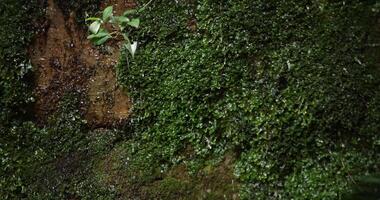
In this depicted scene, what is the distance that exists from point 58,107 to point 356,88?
1.20 m

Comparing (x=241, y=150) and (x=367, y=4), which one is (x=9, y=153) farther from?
(x=367, y=4)

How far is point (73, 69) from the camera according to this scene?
2.06 meters

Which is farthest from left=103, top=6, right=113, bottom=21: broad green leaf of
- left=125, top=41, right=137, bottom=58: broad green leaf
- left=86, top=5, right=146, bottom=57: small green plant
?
left=125, top=41, right=137, bottom=58: broad green leaf

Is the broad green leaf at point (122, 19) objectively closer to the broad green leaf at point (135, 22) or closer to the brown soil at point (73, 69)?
the broad green leaf at point (135, 22)

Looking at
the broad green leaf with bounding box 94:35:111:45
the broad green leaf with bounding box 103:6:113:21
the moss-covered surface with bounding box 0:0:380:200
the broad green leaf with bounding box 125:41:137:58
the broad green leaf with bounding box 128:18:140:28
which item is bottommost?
the moss-covered surface with bounding box 0:0:380:200

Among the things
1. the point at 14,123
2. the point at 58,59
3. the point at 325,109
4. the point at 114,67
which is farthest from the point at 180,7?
the point at 14,123

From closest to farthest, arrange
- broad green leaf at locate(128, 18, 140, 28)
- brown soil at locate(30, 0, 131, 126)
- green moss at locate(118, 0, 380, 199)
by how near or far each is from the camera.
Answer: green moss at locate(118, 0, 380, 199), broad green leaf at locate(128, 18, 140, 28), brown soil at locate(30, 0, 131, 126)

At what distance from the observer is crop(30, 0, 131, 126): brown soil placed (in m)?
2.01

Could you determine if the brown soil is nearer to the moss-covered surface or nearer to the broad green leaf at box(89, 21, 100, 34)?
the moss-covered surface

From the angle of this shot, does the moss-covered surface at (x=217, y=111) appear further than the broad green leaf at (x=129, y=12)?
No

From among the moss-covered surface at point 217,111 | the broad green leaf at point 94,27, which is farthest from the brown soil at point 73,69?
the broad green leaf at point 94,27

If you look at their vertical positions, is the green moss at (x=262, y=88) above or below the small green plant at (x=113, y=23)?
below

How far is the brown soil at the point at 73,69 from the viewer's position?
2014mm

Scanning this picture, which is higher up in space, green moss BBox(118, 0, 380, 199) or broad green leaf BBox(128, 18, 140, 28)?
broad green leaf BBox(128, 18, 140, 28)
